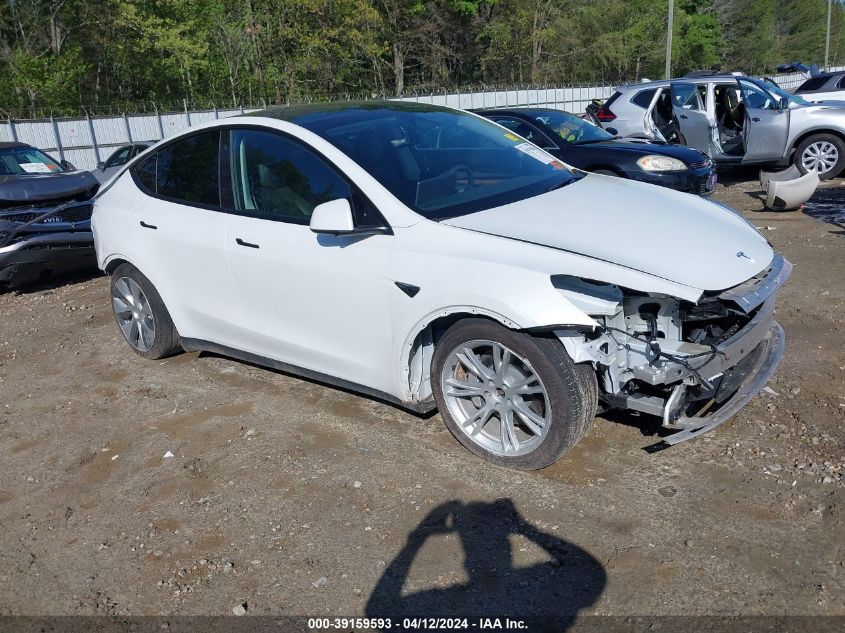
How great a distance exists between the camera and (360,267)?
3873mm

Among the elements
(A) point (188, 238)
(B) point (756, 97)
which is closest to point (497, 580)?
(A) point (188, 238)

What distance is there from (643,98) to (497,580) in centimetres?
1155

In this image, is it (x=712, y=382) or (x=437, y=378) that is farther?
(x=437, y=378)

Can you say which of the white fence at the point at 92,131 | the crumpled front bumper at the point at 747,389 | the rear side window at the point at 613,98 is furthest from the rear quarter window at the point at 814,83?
the crumpled front bumper at the point at 747,389

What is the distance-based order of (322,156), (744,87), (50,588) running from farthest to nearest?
(744,87)
(322,156)
(50,588)

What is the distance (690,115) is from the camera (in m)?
12.5

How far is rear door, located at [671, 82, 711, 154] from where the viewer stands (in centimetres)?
1245

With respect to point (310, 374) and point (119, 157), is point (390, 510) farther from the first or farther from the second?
point (119, 157)

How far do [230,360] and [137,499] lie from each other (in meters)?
1.92

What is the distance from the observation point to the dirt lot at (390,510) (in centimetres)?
295

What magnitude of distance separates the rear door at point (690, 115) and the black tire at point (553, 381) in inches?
404

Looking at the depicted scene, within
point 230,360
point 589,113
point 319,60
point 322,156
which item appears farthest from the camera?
point 319,60

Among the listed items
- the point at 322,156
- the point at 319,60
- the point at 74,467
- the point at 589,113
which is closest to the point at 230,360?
the point at 74,467

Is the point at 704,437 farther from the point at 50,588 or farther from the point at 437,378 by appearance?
the point at 50,588
